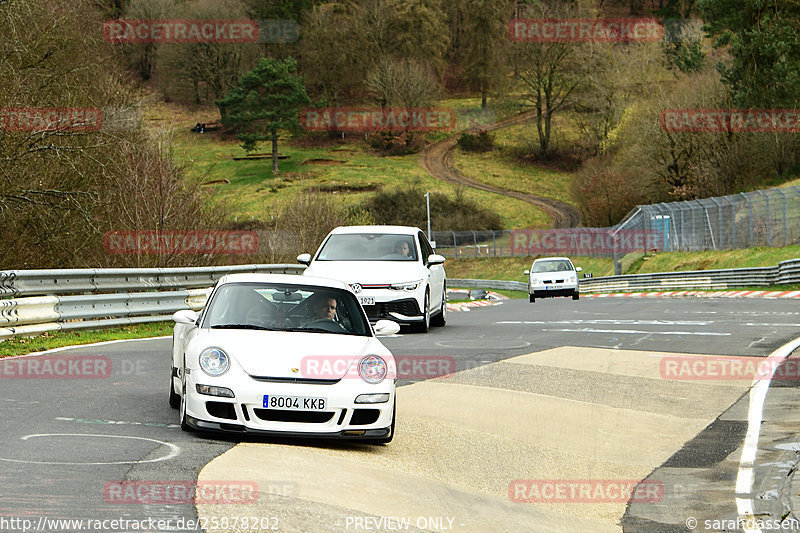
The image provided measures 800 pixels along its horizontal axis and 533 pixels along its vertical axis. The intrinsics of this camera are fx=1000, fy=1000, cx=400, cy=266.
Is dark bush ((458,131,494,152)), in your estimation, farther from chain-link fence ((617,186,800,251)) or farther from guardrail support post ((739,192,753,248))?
guardrail support post ((739,192,753,248))

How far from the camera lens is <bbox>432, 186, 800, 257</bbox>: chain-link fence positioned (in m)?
39.2

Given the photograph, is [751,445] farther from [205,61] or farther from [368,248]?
[205,61]

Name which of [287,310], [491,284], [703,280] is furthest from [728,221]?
[287,310]

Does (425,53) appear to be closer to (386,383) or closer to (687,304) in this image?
(687,304)

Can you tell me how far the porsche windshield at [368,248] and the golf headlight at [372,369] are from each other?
9.64m

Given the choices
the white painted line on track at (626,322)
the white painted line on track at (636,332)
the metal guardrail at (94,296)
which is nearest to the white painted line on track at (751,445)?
the white painted line on track at (636,332)

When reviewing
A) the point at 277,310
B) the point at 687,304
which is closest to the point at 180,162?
the point at 687,304

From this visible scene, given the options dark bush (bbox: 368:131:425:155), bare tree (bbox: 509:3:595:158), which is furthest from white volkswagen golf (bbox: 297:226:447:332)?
dark bush (bbox: 368:131:425:155)

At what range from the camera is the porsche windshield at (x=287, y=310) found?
27.9 feet

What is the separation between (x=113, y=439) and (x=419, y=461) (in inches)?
92.2

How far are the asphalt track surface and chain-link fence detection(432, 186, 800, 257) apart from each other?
2556 centimetres

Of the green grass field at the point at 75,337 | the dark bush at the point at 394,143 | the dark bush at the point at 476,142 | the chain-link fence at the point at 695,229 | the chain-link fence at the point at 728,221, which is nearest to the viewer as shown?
the green grass field at the point at 75,337

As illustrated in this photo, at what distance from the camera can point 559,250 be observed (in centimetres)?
6831

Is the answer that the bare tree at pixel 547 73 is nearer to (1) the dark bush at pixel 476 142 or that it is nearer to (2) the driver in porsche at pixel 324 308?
(1) the dark bush at pixel 476 142
